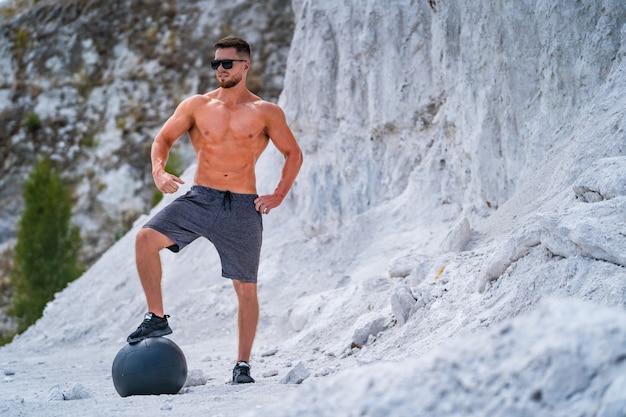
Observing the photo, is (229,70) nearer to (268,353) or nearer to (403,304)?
(403,304)

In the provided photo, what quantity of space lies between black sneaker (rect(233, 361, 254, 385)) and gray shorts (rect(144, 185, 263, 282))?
0.56 meters

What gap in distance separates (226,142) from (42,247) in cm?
2043

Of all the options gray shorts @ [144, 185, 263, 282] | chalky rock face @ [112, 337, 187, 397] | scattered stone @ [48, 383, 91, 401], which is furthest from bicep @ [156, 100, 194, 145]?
scattered stone @ [48, 383, 91, 401]

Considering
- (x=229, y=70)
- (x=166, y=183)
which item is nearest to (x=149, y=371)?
(x=166, y=183)

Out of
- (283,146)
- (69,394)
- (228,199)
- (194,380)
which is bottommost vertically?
(194,380)

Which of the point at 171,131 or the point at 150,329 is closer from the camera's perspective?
the point at 150,329

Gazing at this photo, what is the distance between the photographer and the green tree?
899 inches

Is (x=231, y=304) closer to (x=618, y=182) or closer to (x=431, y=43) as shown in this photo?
(x=431, y=43)

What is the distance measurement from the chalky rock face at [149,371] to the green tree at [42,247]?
18413mm

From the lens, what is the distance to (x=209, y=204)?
5.32 m

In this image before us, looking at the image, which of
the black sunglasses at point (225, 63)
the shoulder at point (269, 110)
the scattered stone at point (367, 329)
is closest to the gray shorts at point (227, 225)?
the shoulder at point (269, 110)

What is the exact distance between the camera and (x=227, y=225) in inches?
209

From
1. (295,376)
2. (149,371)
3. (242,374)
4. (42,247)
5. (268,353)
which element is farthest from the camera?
(42,247)

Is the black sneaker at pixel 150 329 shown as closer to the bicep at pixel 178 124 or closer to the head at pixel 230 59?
the bicep at pixel 178 124
